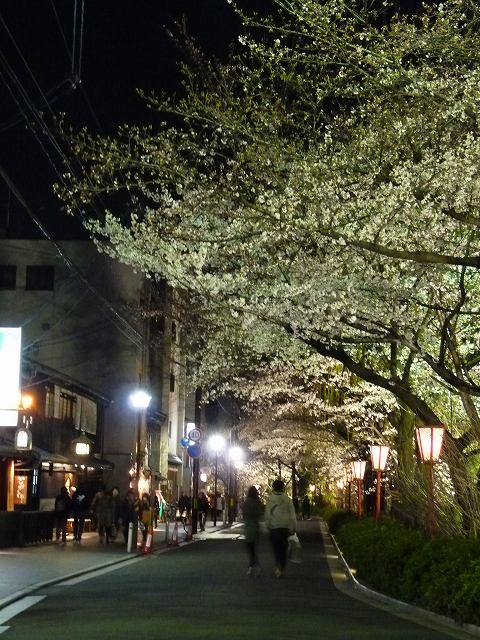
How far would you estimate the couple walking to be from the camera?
19.1m

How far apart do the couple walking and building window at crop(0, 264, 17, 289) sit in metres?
36.2

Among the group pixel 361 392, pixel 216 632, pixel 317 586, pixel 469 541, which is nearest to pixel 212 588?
pixel 317 586

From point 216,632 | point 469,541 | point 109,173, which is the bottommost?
point 216,632

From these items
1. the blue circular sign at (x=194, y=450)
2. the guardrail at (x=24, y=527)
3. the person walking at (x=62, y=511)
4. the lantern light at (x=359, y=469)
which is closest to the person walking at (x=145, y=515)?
the blue circular sign at (x=194, y=450)

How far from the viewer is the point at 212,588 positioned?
674 inches

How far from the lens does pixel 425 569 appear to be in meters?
15.1

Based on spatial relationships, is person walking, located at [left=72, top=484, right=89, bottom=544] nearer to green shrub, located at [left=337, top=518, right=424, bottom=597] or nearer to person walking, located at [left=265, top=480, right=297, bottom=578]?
green shrub, located at [left=337, top=518, right=424, bottom=597]

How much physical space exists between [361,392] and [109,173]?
20.7 m

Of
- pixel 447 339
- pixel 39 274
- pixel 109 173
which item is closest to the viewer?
pixel 109 173

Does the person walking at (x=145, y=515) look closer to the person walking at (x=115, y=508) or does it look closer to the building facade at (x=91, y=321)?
the person walking at (x=115, y=508)

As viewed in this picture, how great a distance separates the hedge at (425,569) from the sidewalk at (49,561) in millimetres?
5794

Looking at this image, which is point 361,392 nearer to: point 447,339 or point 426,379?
point 426,379

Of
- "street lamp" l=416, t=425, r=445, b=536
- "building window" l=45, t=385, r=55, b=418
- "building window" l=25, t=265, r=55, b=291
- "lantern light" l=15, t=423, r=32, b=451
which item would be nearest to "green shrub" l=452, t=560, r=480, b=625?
"street lamp" l=416, t=425, r=445, b=536

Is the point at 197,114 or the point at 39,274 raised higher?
the point at 39,274
